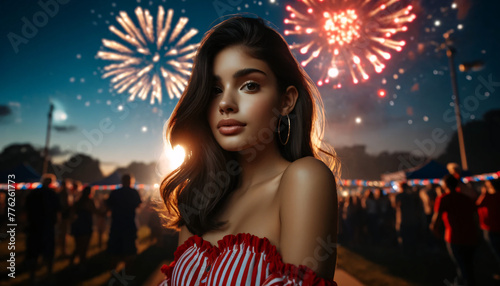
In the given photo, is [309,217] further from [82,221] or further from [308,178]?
[82,221]

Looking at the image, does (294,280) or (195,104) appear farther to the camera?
(195,104)

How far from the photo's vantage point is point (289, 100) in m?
1.46

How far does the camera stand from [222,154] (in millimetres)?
1623

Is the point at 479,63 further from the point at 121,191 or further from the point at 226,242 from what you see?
the point at 226,242

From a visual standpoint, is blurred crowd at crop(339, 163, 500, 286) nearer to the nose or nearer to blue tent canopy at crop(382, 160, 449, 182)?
blue tent canopy at crop(382, 160, 449, 182)

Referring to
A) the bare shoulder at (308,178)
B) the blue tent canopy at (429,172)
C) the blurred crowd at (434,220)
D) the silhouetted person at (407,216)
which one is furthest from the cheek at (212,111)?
the blue tent canopy at (429,172)

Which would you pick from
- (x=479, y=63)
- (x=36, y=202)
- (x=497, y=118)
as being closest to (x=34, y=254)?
(x=36, y=202)

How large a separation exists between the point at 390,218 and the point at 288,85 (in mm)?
10318

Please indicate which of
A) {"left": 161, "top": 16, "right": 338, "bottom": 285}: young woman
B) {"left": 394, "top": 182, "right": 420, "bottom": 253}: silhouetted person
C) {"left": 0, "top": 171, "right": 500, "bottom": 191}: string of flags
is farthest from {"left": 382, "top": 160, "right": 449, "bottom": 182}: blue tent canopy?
{"left": 161, "top": 16, "right": 338, "bottom": 285}: young woman

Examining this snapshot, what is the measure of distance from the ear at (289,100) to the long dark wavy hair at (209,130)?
0.8 inches

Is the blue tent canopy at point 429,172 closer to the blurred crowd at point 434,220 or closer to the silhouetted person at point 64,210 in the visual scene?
the blurred crowd at point 434,220

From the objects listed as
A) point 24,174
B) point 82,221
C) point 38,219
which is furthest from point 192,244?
point 24,174

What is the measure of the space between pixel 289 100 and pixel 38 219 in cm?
639

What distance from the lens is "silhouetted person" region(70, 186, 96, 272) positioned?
21.7 feet
